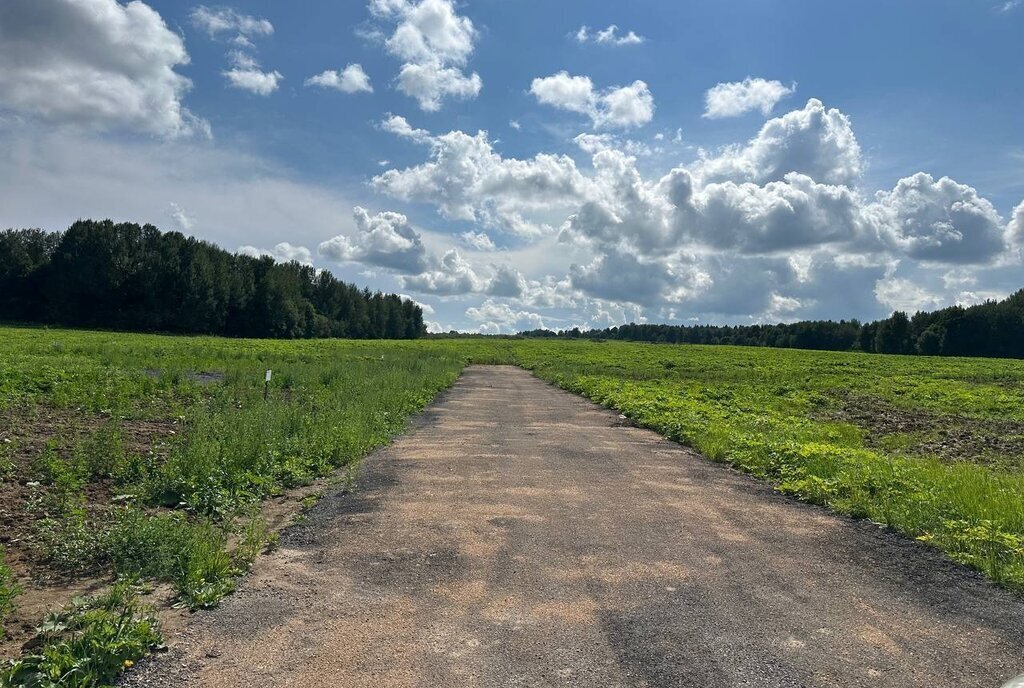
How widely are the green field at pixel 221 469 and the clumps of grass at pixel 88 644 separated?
1cm

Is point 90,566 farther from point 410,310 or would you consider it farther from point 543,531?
point 410,310

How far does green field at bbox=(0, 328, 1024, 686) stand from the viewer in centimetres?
484

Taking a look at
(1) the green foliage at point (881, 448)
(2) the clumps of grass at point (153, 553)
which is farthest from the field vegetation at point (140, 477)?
(1) the green foliage at point (881, 448)

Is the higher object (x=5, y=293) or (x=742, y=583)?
(x=5, y=293)

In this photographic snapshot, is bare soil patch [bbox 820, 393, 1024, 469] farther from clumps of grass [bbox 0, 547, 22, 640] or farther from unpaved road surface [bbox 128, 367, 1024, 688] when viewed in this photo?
clumps of grass [bbox 0, 547, 22, 640]

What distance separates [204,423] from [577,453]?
614 centimetres

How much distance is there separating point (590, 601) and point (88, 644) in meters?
3.25

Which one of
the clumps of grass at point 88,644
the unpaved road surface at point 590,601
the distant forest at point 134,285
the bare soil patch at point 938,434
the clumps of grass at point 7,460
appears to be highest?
the distant forest at point 134,285

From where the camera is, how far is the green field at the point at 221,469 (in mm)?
4836

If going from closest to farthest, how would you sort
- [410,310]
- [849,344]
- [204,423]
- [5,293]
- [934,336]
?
[204,423] → [5,293] → [934,336] → [849,344] → [410,310]

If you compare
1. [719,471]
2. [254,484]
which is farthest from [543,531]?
[719,471]

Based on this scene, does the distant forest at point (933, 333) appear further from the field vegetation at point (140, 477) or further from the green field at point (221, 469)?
the field vegetation at point (140, 477)

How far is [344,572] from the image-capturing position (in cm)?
545

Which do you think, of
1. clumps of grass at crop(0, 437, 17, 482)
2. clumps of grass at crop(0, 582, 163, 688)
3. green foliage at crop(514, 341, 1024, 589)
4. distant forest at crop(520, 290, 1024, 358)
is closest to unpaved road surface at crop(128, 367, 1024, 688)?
clumps of grass at crop(0, 582, 163, 688)
